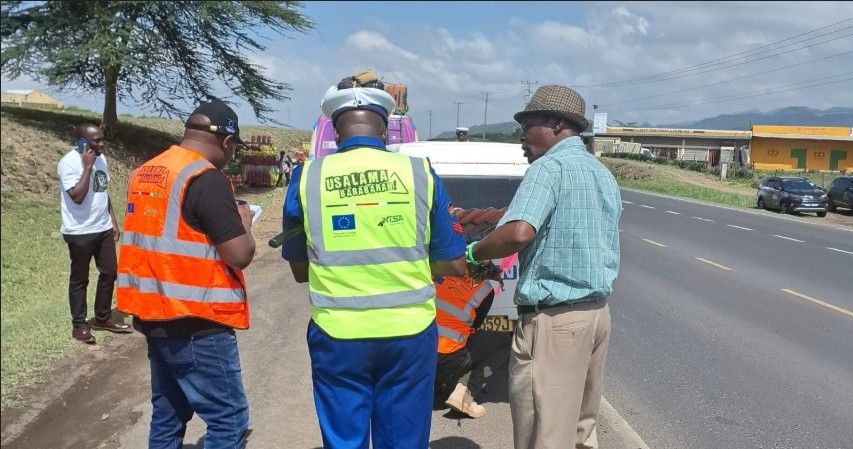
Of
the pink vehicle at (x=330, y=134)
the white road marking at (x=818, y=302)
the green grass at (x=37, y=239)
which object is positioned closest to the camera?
the green grass at (x=37, y=239)

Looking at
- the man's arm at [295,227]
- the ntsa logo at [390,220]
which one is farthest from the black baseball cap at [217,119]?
the ntsa logo at [390,220]

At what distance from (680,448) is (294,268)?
2923mm

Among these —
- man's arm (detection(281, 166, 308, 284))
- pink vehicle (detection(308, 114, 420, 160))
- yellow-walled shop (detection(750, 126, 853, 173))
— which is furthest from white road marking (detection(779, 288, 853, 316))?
yellow-walled shop (detection(750, 126, 853, 173))

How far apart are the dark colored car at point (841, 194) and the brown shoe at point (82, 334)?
27.8m

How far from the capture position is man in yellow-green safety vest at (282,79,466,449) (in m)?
2.38

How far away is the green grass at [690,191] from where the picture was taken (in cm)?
3278

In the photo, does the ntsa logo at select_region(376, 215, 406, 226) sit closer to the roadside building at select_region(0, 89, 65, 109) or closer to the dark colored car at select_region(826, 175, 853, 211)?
the roadside building at select_region(0, 89, 65, 109)

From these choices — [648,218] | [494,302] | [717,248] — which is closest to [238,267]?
[494,302]

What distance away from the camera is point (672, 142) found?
78.5 m

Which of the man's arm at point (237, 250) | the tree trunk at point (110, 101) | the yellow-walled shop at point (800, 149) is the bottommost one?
the man's arm at point (237, 250)

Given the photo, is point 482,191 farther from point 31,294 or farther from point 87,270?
point 31,294

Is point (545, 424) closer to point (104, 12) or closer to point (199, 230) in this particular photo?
point (199, 230)

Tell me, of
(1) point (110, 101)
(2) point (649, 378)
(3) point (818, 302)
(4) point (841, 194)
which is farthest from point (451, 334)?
(4) point (841, 194)

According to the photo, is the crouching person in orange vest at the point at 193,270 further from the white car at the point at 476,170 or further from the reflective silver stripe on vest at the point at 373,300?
the white car at the point at 476,170
